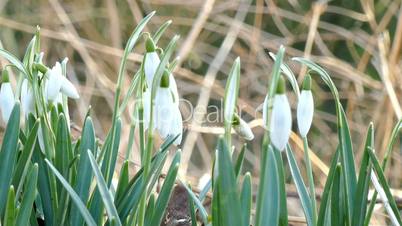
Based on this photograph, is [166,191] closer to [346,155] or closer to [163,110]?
[163,110]

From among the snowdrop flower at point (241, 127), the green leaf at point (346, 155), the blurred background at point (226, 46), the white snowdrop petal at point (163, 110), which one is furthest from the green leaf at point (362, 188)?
the blurred background at point (226, 46)

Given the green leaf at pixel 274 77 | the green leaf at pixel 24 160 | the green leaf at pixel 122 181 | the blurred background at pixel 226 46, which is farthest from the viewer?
the blurred background at pixel 226 46

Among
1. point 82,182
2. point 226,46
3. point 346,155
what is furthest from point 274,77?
point 226,46

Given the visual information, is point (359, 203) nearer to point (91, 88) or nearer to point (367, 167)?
point (367, 167)

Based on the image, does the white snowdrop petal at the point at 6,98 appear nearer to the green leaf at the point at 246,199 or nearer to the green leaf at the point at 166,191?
the green leaf at the point at 166,191

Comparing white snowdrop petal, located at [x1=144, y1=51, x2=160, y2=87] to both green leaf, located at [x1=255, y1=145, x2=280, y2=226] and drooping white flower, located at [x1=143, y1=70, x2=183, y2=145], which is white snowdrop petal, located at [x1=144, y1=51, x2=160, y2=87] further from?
green leaf, located at [x1=255, y1=145, x2=280, y2=226]

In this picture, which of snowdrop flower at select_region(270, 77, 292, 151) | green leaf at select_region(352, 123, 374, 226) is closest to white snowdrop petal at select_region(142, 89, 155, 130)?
snowdrop flower at select_region(270, 77, 292, 151)

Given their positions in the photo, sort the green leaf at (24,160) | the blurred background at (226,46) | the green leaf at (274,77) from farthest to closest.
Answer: the blurred background at (226,46)
the green leaf at (24,160)
the green leaf at (274,77)
